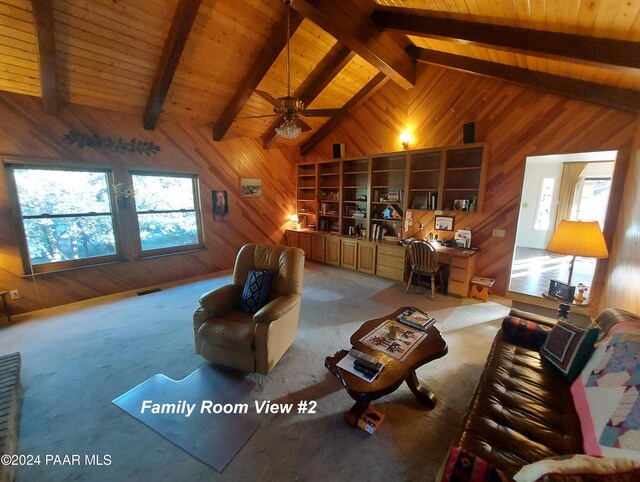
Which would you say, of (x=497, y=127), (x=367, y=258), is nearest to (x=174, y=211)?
(x=367, y=258)

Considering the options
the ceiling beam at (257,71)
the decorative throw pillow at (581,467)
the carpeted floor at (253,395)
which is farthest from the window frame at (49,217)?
the decorative throw pillow at (581,467)

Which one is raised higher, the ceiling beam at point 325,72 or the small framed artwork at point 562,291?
the ceiling beam at point 325,72

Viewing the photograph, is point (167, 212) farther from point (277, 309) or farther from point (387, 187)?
point (387, 187)

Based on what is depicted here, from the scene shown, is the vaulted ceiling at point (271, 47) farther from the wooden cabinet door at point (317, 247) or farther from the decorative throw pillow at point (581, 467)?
the wooden cabinet door at point (317, 247)

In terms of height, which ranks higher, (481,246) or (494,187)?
(494,187)

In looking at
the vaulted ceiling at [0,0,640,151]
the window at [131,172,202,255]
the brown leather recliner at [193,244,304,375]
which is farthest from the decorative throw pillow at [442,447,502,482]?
the window at [131,172,202,255]

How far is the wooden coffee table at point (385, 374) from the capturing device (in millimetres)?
1523

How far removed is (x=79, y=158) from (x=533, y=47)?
5621mm

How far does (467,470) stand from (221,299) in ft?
7.08

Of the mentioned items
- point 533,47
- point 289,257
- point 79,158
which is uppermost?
point 533,47

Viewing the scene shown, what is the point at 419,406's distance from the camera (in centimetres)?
198

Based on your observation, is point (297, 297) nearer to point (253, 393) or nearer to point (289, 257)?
point (289, 257)

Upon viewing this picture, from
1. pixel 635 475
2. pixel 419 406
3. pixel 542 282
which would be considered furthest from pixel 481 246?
pixel 635 475

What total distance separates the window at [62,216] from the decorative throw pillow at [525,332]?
17.4 feet
